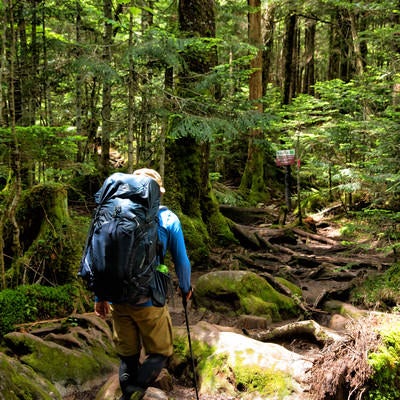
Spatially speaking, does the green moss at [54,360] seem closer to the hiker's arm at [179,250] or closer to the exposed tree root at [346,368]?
the hiker's arm at [179,250]

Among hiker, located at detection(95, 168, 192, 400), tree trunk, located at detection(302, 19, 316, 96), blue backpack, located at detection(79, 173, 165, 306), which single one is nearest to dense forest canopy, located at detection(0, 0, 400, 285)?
blue backpack, located at detection(79, 173, 165, 306)

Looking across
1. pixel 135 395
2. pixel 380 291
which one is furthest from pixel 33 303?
pixel 380 291

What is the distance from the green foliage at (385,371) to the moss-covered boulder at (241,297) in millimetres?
3333

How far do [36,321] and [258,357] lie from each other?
300cm

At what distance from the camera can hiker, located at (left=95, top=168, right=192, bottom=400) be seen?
3.48 meters

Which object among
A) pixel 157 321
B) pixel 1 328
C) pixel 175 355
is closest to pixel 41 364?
pixel 1 328

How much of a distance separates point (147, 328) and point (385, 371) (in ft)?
6.97

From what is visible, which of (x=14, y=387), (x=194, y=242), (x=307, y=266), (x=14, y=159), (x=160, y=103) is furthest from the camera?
(x=307, y=266)

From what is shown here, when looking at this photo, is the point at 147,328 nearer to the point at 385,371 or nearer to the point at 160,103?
the point at 385,371

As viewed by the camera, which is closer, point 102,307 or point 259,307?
point 102,307

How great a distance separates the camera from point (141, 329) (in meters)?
3.57

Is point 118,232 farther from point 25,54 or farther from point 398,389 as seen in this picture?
point 25,54

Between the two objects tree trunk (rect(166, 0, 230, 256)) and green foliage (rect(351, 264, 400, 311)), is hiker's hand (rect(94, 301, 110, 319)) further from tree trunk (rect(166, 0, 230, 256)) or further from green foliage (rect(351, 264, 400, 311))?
tree trunk (rect(166, 0, 230, 256))

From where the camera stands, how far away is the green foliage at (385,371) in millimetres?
3447
